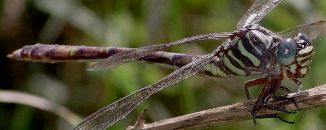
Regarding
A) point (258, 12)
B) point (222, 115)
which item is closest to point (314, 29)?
point (258, 12)

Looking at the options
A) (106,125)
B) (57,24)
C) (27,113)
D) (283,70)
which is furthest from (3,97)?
(283,70)

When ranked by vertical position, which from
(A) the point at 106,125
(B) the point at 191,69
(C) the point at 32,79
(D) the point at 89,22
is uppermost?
(D) the point at 89,22

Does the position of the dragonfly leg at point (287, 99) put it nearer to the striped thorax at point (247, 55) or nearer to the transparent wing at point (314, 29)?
the striped thorax at point (247, 55)

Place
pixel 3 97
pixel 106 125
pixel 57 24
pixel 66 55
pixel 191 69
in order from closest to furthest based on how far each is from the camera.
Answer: pixel 106 125 < pixel 191 69 < pixel 66 55 < pixel 3 97 < pixel 57 24

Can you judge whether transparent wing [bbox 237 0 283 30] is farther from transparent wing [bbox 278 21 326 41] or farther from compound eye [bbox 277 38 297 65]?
compound eye [bbox 277 38 297 65]

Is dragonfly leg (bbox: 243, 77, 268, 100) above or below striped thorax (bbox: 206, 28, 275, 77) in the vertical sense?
below

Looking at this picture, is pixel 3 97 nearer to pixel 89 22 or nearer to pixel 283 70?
pixel 89 22

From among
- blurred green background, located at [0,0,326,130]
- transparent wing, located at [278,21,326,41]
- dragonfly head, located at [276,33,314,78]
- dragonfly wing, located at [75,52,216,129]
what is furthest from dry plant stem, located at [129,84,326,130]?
blurred green background, located at [0,0,326,130]

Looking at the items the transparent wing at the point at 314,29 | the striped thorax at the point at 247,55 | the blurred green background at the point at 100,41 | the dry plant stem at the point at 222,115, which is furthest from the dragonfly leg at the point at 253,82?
the blurred green background at the point at 100,41
